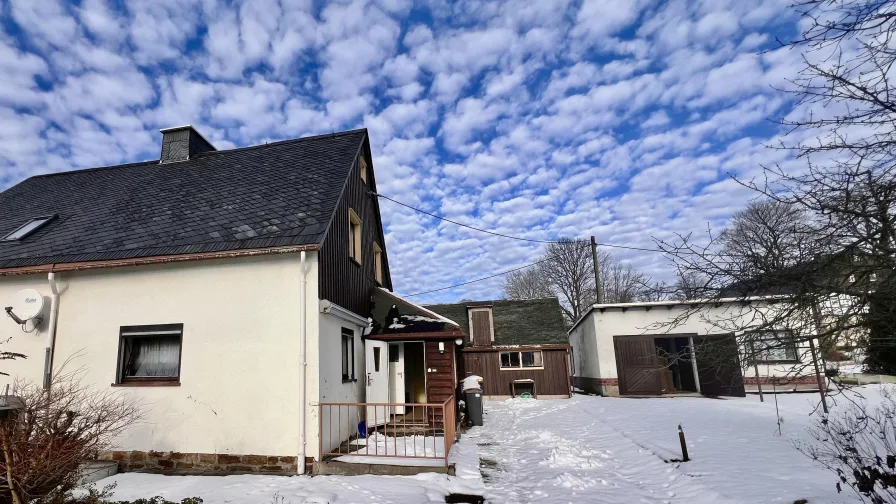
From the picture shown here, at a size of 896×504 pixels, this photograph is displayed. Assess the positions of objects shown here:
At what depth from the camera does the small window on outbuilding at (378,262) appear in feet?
46.3

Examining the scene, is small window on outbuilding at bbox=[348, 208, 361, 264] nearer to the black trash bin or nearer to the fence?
the fence

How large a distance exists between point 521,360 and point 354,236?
1343 centimetres

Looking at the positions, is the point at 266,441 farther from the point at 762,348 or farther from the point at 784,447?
the point at 784,447

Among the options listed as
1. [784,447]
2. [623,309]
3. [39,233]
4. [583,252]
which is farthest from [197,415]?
[583,252]

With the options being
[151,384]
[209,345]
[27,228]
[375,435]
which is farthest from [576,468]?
[27,228]

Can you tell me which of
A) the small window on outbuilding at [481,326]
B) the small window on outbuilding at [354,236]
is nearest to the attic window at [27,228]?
the small window on outbuilding at [354,236]

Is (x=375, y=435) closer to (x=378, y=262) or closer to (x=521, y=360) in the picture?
(x=378, y=262)

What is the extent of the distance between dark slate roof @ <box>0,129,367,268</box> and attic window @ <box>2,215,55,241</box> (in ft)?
0.51

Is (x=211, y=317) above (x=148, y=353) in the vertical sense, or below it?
above

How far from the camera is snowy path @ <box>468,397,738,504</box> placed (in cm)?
646

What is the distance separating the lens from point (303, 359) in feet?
25.6

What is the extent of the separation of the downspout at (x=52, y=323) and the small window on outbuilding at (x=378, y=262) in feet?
24.4

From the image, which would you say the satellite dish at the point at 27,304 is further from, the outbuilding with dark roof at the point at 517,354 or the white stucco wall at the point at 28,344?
the outbuilding with dark roof at the point at 517,354

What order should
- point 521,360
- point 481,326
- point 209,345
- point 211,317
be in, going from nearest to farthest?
1. point 209,345
2. point 211,317
3. point 521,360
4. point 481,326
